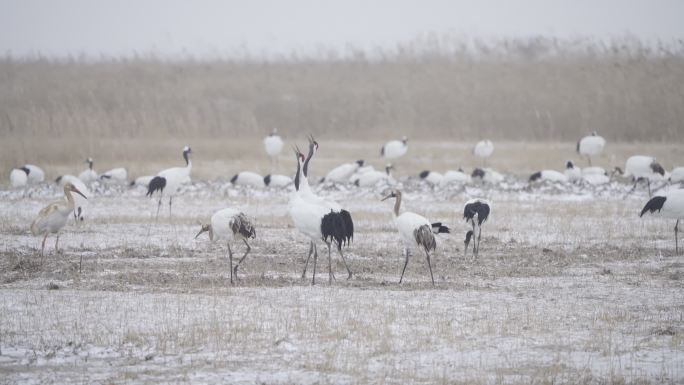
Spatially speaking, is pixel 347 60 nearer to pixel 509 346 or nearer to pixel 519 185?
pixel 519 185

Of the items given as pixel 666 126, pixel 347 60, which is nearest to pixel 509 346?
pixel 666 126

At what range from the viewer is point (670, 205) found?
12383mm

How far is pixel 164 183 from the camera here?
16.6m

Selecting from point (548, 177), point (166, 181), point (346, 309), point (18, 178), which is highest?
point (548, 177)

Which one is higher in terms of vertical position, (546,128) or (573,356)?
(546,128)

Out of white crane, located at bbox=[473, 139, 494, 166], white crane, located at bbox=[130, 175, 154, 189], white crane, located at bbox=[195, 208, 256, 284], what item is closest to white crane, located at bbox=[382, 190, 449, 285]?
white crane, located at bbox=[195, 208, 256, 284]

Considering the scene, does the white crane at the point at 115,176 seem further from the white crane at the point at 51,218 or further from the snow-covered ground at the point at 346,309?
the white crane at the point at 51,218

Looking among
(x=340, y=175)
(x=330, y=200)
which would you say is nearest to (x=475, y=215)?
(x=330, y=200)

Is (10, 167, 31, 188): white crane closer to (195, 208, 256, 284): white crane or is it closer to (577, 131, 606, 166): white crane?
(195, 208, 256, 284): white crane

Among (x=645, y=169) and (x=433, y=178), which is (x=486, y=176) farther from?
(x=645, y=169)

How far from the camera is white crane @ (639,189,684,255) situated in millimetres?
12273

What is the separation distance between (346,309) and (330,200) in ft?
15.2

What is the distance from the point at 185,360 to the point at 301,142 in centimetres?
2507

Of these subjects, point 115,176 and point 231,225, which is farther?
point 115,176
